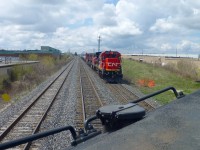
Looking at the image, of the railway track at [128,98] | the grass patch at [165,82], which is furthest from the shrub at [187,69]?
the railway track at [128,98]

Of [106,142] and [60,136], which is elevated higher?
[106,142]

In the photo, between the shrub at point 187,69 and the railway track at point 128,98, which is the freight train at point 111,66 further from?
the shrub at point 187,69

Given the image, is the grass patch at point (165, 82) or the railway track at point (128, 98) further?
the grass patch at point (165, 82)

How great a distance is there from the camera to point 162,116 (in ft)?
10.4

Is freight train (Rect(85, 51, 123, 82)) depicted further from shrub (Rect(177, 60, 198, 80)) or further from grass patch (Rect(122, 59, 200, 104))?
shrub (Rect(177, 60, 198, 80))

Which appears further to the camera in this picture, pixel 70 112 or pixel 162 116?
pixel 70 112

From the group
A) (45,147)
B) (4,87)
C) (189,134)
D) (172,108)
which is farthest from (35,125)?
(4,87)

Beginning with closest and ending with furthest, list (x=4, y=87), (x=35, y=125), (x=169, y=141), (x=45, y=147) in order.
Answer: (x=169, y=141)
(x=45, y=147)
(x=35, y=125)
(x=4, y=87)

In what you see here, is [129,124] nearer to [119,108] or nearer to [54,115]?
[119,108]

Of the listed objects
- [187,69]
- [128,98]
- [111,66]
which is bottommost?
[128,98]

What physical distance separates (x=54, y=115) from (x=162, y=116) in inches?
394

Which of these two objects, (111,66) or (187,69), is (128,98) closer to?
(111,66)

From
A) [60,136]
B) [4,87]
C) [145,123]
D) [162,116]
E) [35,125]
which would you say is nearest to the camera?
[145,123]

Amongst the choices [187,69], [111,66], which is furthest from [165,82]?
[187,69]
